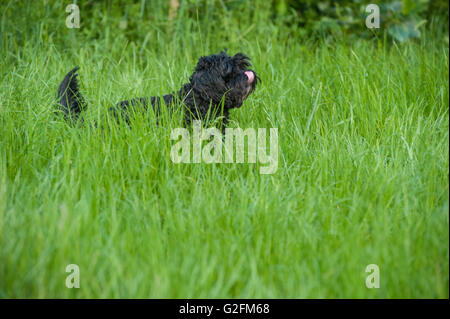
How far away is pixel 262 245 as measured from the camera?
2.11m

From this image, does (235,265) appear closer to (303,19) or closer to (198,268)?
(198,268)

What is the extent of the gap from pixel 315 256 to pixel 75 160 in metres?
1.50

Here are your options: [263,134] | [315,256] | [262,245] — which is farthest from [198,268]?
[263,134]

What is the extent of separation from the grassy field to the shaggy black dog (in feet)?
0.63

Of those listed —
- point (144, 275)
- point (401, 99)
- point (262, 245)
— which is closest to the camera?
point (144, 275)

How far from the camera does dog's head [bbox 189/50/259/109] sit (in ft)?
10.2
